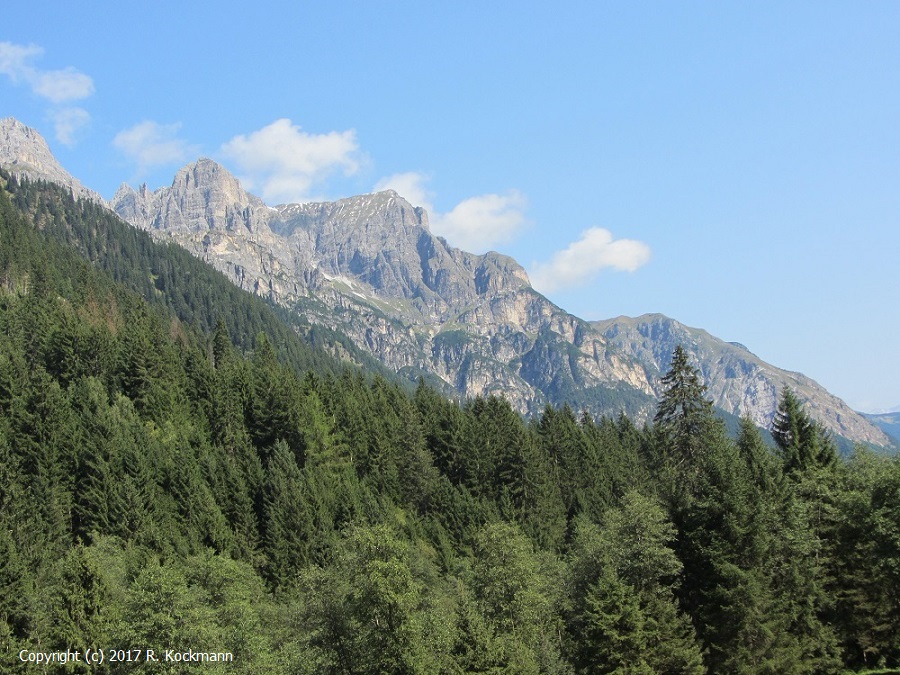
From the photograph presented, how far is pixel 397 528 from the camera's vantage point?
89625 mm

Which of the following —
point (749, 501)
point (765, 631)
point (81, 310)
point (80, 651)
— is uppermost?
point (81, 310)

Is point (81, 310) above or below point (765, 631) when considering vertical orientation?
above

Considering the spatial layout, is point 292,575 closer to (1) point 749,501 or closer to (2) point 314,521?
(2) point 314,521

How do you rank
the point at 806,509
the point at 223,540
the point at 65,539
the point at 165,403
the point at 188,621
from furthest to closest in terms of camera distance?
the point at 165,403 < the point at 223,540 < the point at 65,539 < the point at 806,509 < the point at 188,621

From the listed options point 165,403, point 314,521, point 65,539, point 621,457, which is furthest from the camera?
point 621,457

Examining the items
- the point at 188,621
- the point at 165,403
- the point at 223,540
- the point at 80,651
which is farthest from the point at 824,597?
the point at 165,403

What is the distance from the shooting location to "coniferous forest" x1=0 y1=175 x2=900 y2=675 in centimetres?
4194

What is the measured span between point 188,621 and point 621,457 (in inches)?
3698

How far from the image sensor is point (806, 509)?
2114 inches

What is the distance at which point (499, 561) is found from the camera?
161ft

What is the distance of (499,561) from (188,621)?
66.9ft

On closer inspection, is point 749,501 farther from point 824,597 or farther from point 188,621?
point 188,621

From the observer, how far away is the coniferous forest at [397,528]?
138 feet

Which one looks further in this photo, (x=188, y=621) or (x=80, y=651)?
(x=80, y=651)
